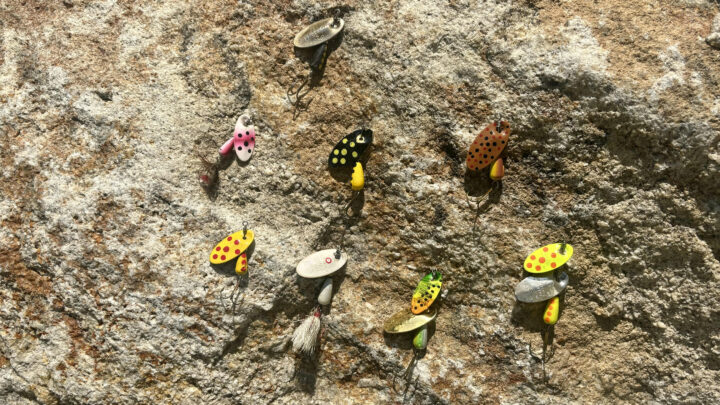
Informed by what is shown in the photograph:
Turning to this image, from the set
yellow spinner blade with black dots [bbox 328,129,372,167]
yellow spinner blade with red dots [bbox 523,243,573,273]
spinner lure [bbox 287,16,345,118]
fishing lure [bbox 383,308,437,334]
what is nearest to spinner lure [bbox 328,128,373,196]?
yellow spinner blade with black dots [bbox 328,129,372,167]

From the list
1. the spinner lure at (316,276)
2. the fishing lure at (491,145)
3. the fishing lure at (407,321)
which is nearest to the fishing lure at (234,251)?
the spinner lure at (316,276)

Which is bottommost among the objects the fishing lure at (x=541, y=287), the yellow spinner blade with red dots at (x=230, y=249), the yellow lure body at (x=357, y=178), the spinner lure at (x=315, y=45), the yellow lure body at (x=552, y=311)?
the yellow lure body at (x=552, y=311)

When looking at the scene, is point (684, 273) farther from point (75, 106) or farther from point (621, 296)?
point (75, 106)

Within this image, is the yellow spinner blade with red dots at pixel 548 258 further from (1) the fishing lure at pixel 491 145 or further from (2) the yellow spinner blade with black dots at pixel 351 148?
(2) the yellow spinner blade with black dots at pixel 351 148

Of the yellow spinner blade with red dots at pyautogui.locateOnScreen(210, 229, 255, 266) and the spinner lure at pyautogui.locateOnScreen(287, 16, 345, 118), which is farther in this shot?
the spinner lure at pyautogui.locateOnScreen(287, 16, 345, 118)

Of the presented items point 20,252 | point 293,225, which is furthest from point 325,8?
point 20,252

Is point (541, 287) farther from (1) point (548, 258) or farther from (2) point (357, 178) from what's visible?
(2) point (357, 178)

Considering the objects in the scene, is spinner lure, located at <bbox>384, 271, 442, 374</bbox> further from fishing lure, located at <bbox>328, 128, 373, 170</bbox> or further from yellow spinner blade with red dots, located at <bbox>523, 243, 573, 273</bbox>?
fishing lure, located at <bbox>328, 128, 373, 170</bbox>
